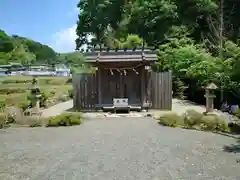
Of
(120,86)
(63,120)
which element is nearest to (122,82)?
(120,86)

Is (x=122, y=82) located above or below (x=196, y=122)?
above

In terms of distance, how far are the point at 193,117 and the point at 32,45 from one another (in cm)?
10025

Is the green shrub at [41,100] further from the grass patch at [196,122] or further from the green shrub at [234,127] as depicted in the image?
the green shrub at [234,127]

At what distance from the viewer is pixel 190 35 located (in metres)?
29.7

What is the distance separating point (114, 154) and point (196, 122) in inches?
205

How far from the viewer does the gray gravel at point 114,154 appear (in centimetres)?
674

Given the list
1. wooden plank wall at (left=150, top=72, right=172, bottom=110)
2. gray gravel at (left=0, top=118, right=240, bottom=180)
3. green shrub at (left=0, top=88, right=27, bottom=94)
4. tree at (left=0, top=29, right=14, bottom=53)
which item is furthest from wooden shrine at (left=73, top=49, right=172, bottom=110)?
tree at (left=0, top=29, right=14, bottom=53)

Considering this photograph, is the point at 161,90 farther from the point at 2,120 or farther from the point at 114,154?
the point at 114,154

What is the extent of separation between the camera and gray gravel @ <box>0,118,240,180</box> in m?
6.74

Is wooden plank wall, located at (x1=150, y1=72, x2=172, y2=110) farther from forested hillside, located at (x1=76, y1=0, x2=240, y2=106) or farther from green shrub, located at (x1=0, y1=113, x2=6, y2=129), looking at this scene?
green shrub, located at (x1=0, y1=113, x2=6, y2=129)

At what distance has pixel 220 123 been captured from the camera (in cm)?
1195

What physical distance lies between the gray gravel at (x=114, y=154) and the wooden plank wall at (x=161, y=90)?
5.07 m

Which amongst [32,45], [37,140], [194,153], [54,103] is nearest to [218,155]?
[194,153]

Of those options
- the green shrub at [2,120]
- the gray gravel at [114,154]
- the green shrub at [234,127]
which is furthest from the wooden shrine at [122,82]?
the green shrub at [234,127]
